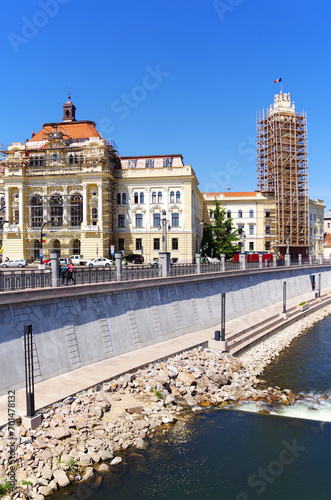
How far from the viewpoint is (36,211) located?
58.8 metres

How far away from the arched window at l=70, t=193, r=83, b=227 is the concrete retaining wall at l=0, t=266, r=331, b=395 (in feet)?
101

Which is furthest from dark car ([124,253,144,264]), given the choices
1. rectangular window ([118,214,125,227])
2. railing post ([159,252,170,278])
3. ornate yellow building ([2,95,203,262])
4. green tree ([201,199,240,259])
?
railing post ([159,252,170,278])

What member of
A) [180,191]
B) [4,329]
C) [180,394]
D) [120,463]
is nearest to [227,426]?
[180,394]

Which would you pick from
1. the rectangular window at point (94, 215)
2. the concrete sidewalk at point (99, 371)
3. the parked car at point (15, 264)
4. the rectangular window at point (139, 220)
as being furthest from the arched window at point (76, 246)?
the concrete sidewalk at point (99, 371)

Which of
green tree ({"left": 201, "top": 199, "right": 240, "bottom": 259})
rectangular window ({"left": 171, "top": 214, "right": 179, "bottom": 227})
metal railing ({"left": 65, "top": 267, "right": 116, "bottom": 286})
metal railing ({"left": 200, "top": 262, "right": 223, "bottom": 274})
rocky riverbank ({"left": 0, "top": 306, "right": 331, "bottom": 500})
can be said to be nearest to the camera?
rocky riverbank ({"left": 0, "top": 306, "right": 331, "bottom": 500})

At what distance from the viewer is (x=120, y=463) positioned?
13602 mm

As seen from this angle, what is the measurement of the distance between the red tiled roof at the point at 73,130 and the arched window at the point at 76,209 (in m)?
8.71

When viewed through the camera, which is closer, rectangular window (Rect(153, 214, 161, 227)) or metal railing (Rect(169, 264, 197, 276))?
metal railing (Rect(169, 264, 197, 276))

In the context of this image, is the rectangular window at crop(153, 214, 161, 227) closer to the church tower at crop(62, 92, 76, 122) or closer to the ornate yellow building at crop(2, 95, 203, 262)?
the ornate yellow building at crop(2, 95, 203, 262)

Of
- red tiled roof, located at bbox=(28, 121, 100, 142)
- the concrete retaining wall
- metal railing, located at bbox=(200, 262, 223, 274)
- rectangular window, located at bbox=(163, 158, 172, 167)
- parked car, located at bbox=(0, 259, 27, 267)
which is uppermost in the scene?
red tiled roof, located at bbox=(28, 121, 100, 142)

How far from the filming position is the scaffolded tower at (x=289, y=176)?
229ft

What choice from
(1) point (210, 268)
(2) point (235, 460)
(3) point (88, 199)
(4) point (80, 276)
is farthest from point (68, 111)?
(2) point (235, 460)

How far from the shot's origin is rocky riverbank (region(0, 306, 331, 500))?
12.5m

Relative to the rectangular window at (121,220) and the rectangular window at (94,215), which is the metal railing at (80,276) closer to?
the rectangular window at (94,215)
